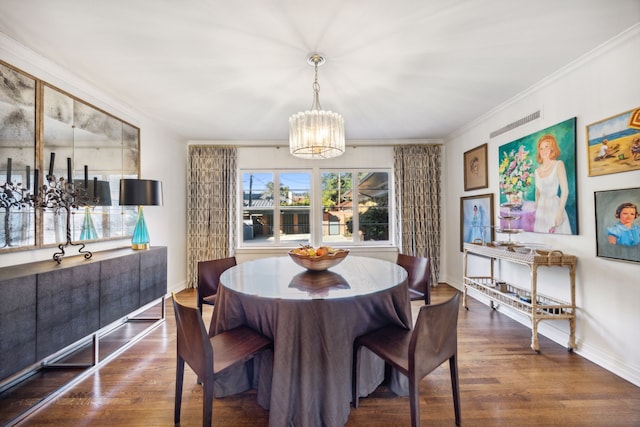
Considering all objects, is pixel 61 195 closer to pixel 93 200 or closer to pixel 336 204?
pixel 93 200

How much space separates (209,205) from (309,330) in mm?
3706

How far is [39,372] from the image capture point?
213 centimetres

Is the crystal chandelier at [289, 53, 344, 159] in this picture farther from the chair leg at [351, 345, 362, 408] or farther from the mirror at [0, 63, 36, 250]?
the mirror at [0, 63, 36, 250]

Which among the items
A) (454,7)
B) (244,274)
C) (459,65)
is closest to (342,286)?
(244,274)

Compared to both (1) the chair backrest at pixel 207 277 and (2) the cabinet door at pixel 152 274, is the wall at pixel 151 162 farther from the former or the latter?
(1) the chair backrest at pixel 207 277

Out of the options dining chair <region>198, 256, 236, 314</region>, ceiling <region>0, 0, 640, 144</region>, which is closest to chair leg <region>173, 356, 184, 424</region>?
dining chair <region>198, 256, 236, 314</region>

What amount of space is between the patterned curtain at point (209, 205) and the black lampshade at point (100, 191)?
Answer: 1739 mm

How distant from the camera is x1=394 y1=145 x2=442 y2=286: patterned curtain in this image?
4590 mm

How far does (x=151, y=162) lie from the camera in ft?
12.1

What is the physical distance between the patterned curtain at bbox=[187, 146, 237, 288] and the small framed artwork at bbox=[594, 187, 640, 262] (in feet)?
14.7

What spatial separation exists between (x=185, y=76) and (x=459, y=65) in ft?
8.25

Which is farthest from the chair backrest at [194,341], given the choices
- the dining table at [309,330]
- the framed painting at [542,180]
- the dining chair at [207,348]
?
the framed painting at [542,180]

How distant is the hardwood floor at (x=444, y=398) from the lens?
1639 millimetres

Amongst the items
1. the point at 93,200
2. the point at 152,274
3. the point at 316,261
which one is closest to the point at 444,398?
the point at 316,261
